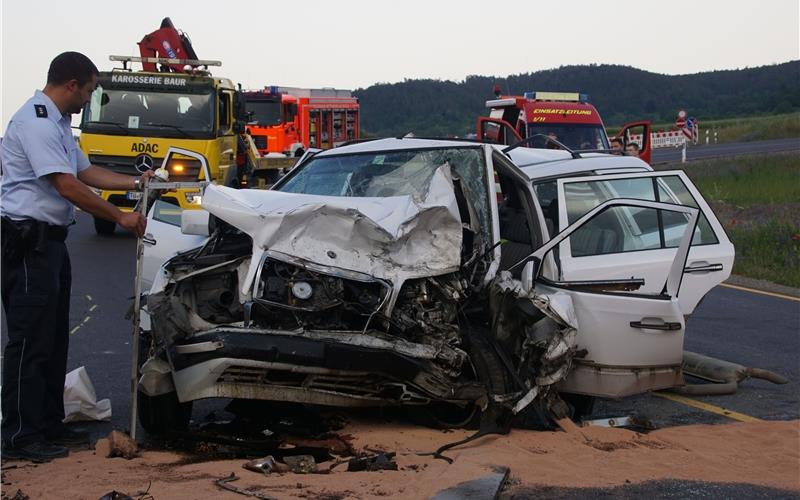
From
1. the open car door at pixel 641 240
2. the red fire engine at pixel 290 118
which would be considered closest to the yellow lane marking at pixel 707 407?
the open car door at pixel 641 240

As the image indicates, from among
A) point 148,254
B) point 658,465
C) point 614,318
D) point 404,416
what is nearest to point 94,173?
point 148,254

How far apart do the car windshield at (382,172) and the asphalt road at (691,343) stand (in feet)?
5.91

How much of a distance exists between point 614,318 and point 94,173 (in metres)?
3.27

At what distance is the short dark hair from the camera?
19.9 feet

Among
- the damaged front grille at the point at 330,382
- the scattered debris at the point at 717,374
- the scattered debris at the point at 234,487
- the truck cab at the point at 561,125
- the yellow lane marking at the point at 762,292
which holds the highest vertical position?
the truck cab at the point at 561,125

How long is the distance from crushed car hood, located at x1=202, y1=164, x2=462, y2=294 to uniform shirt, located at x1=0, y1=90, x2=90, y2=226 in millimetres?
856

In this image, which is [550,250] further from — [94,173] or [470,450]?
[94,173]

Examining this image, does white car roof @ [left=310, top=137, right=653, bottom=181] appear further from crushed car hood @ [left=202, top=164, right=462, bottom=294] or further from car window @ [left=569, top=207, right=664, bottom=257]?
crushed car hood @ [left=202, top=164, right=462, bottom=294]

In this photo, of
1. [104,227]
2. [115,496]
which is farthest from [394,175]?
[104,227]

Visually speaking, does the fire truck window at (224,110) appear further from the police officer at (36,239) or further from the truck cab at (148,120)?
the police officer at (36,239)

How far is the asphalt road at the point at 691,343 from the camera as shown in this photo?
7.43 metres

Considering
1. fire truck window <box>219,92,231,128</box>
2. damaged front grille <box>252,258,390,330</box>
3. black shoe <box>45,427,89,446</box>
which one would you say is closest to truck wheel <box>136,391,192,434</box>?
black shoe <box>45,427,89,446</box>

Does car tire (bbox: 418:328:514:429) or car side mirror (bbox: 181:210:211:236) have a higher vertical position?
car side mirror (bbox: 181:210:211:236)

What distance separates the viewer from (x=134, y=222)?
602 cm
